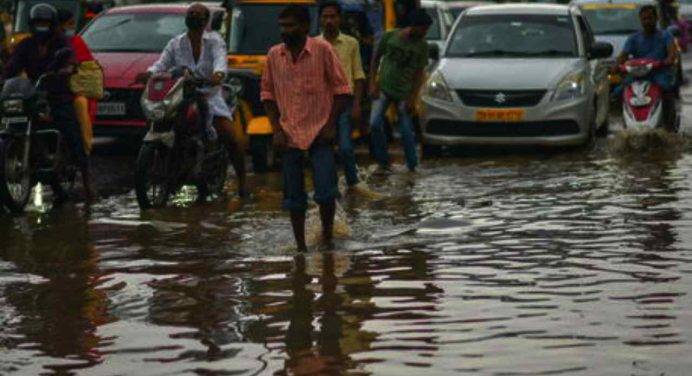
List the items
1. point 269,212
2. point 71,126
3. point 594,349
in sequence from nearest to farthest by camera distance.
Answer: point 594,349 → point 269,212 → point 71,126

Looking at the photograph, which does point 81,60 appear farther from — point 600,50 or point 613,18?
point 613,18

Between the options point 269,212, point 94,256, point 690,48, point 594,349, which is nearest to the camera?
point 594,349

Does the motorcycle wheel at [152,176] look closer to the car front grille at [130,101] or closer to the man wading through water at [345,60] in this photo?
the man wading through water at [345,60]

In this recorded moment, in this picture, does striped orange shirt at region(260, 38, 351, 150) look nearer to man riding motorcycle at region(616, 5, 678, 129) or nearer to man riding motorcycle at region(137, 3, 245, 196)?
man riding motorcycle at region(137, 3, 245, 196)

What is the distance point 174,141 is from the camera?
15914mm

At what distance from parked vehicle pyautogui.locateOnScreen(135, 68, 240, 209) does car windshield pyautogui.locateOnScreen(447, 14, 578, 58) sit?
6.34m

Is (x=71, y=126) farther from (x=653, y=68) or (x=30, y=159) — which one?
(x=653, y=68)

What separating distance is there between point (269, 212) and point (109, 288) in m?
4.38

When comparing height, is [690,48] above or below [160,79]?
below

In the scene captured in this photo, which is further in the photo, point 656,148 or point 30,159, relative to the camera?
point 656,148

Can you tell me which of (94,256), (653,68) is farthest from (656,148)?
(94,256)

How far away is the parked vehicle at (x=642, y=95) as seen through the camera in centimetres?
2203

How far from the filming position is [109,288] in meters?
11.0

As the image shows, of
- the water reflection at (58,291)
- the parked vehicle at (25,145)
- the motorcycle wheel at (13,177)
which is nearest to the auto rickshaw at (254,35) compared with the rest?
the parked vehicle at (25,145)
